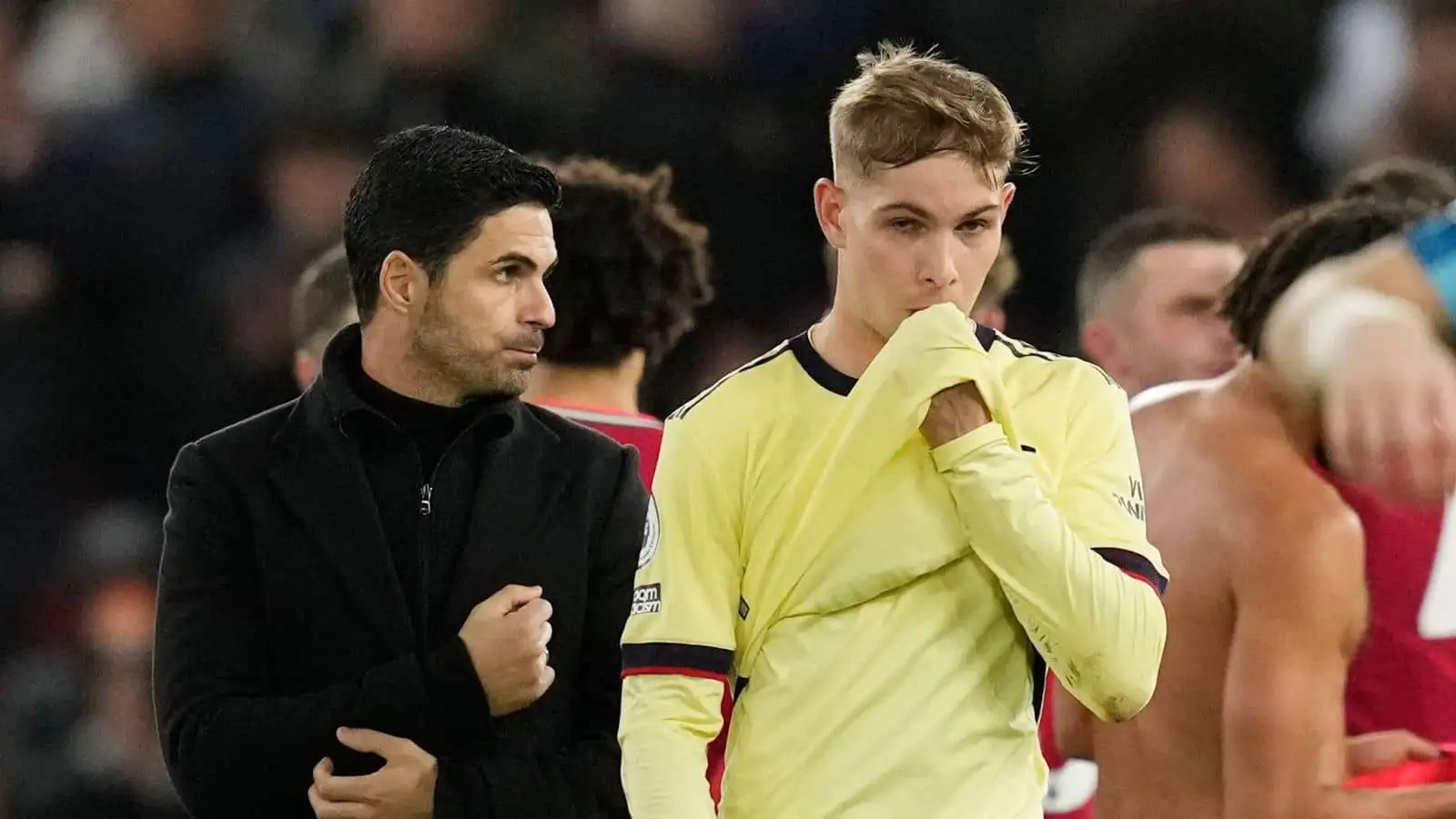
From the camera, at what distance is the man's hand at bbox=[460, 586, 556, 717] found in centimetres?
212

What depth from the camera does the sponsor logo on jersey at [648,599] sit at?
189 centimetres

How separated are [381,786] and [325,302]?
1.65 metres

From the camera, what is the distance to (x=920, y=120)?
1912mm

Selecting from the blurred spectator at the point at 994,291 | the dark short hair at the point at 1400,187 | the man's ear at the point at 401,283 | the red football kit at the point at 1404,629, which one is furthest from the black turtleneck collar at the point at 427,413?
the dark short hair at the point at 1400,187

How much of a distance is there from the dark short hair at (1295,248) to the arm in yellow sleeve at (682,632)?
49.5 inches

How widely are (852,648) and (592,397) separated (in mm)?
1311

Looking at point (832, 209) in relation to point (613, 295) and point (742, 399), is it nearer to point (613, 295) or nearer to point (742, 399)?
point (742, 399)

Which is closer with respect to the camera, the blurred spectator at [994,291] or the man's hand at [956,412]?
the man's hand at [956,412]

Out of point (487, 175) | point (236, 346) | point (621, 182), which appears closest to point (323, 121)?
point (236, 346)

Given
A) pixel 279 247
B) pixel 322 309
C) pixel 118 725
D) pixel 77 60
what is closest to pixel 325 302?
pixel 322 309

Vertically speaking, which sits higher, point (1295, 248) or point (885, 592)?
point (1295, 248)

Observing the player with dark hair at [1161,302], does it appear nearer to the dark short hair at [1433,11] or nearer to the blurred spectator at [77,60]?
the dark short hair at [1433,11]

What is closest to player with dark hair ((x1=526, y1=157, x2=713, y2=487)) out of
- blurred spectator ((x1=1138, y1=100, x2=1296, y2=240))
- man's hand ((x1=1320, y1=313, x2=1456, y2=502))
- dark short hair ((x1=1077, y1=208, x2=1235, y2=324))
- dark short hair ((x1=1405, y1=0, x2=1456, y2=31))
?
dark short hair ((x1=1077, y1=208, x2=1235, y2=324))

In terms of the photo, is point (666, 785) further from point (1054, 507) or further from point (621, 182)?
point (621, 182)
